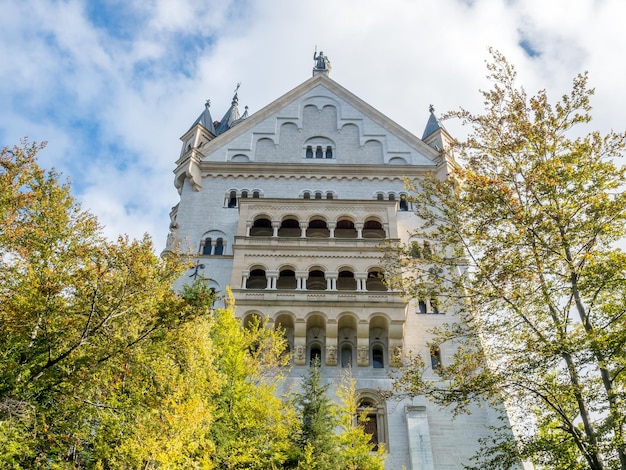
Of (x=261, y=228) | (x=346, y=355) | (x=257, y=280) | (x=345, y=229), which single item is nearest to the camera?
(x=346, y=355)

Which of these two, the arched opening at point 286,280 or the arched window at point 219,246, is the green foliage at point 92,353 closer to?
the arched opening at point 286,280

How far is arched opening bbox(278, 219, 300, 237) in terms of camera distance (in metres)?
28.0

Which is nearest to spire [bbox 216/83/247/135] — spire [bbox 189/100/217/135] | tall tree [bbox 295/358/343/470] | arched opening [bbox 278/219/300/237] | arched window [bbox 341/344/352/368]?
spire [bbox 189/100/217/135]

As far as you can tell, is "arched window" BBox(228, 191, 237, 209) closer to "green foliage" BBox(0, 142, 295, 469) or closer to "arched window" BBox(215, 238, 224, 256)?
"arched window" BBox(215, 238, 224, 256)

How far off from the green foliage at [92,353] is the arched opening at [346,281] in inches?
489

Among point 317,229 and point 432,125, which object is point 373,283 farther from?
point 432,125

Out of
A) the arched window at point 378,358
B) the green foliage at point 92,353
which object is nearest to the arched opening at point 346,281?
the arched window at point 378,358

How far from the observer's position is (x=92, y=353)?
1184 cm

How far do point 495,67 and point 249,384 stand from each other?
1173 centimetres

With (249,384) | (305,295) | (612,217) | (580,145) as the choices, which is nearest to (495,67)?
(580,145)

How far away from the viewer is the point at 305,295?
23.7 meters

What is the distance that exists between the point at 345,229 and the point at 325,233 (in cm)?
115

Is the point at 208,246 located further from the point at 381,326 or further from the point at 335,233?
the point at 381,326

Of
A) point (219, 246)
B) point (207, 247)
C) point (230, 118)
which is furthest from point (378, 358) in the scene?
point (230, 118)
